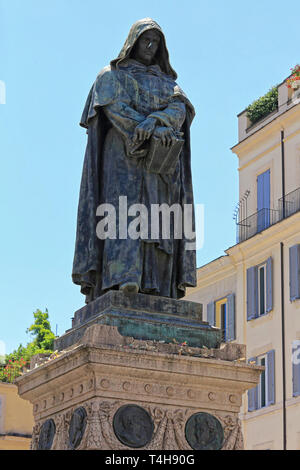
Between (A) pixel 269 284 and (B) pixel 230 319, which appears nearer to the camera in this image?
(A) pixel 269 284

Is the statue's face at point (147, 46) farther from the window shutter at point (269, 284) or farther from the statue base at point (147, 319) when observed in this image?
the window shutter at point (269, 284)

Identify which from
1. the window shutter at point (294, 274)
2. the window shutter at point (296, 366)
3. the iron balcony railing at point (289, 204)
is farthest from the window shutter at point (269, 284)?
the window shutter at point (296, 366)

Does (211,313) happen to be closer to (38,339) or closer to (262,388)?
(262,388)

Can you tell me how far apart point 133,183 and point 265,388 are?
25844 mm

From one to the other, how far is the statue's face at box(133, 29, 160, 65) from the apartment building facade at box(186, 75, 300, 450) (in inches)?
939

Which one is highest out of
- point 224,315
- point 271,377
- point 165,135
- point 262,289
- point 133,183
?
point 262,289

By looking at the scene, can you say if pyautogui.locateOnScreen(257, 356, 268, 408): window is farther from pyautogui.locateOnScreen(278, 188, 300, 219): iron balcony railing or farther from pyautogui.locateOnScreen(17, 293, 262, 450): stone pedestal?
pyautogui.locateOnScreen(17, 293, 262, 450): stone pedestal

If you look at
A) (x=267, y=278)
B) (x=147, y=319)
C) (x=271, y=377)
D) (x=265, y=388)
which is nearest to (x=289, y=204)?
(x=267, y=278)

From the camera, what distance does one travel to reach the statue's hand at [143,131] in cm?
1178

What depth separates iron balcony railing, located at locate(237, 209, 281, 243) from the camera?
38.8m

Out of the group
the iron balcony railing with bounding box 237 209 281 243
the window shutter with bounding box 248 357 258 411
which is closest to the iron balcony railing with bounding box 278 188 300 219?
the iron balcony railing with bounding box 237 209 281 243

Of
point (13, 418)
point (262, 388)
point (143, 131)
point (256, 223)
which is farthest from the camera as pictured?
point (256, 223)

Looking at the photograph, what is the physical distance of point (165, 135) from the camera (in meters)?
11.8

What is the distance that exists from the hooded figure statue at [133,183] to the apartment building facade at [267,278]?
78.1ft
